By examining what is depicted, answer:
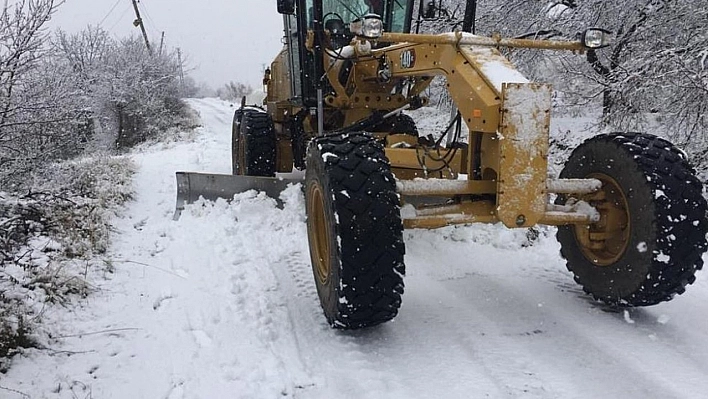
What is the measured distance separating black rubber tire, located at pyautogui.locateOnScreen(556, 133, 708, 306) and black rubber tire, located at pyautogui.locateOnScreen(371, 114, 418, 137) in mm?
3095

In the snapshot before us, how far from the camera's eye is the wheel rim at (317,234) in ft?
12.4

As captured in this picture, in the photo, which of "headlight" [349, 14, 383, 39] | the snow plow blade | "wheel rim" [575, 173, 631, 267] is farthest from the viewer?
the snow plow blade

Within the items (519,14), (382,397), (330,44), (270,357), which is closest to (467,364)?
(382,397)

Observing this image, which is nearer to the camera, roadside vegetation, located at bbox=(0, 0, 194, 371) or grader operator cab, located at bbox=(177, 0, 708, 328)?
grader operator cab, located at bbox=(177, 0, 708, 328)

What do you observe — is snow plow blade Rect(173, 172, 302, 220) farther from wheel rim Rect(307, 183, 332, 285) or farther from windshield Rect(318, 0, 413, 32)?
wheel rim Rect(307, 183, 332, 285)

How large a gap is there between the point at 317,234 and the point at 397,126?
3.14m

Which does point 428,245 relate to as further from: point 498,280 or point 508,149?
point 508,149

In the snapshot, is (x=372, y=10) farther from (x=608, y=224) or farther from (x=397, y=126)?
(x=608, y=224)

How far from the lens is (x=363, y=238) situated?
3.10m

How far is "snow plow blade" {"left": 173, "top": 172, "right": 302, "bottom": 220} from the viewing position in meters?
6.48

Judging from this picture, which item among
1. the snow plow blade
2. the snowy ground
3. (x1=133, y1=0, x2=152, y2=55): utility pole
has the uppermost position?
(x1=133, y1=0, x2=152, y2=55): utility pole

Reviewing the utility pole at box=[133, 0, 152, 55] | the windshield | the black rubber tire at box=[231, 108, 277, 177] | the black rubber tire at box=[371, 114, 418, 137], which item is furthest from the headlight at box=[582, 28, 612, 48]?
the utility pole at box=[133, 0, 152, 55]

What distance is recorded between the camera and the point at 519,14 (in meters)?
10.2

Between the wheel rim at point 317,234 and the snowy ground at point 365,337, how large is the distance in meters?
0.28
